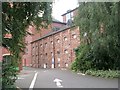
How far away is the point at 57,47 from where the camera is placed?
4828cm

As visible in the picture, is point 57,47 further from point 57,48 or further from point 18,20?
point 18,20

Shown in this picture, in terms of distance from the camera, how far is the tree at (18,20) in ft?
34.4

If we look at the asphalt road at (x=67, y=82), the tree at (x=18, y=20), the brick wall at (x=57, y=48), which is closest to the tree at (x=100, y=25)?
the asphalt road at (x=67, y=82)

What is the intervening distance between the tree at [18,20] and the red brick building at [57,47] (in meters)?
25.2

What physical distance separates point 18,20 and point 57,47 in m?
37.5

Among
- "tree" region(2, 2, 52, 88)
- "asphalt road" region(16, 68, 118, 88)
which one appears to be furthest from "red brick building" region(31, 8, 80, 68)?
"tree" region(2, 2, 52, 88)

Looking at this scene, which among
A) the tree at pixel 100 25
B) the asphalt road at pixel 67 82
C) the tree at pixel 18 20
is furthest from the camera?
the tree at pixel 100 25

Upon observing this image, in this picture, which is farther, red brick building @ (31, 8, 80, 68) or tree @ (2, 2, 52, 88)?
red brick building @ (31, 8, 80, 68)

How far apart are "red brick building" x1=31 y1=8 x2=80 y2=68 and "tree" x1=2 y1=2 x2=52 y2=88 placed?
25.2 metres

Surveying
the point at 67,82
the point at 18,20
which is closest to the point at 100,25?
the point at 67,82

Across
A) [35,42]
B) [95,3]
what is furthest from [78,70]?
[35,42]

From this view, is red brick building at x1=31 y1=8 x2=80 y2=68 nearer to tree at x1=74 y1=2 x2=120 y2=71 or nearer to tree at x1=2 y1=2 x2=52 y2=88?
tree at x1=74 y1=2 x2=120 y2=71

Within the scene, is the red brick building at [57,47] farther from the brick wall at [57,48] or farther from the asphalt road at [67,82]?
the asphalt road at [67,82]

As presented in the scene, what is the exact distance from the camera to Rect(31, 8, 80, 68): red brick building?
4269cm
